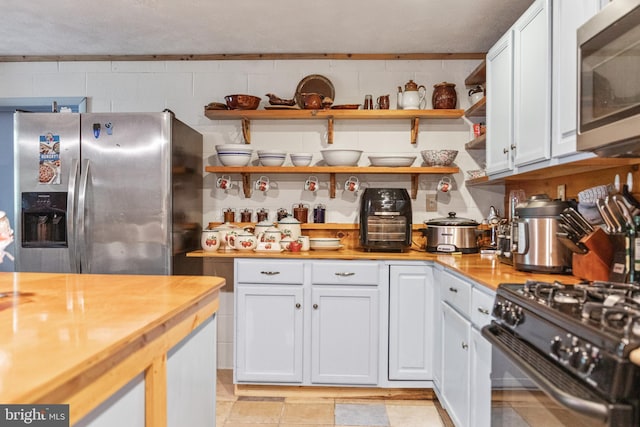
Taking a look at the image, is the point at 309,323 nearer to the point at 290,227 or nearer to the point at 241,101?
the point at 290,227

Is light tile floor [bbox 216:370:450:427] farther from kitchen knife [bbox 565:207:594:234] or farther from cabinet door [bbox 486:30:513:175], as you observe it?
cabinet door [bbox 486:30:513:175]

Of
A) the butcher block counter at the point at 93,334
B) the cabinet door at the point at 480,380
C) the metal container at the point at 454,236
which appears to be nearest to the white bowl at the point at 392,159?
the metal container at the point at 454,236

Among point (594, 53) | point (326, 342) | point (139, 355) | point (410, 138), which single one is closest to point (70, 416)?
point (139, 355)

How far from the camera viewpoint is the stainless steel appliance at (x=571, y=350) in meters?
0.99

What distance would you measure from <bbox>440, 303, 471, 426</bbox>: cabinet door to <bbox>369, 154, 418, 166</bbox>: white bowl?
105 cm

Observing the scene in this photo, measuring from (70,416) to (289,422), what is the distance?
2.05 metres

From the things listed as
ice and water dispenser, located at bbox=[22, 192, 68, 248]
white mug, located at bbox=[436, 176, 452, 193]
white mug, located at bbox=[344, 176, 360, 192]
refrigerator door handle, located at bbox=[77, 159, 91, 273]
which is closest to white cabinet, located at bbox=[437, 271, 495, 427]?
white mug, located at bbox=[436, 176, 452, 193]

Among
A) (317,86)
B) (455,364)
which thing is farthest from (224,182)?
(455,364)

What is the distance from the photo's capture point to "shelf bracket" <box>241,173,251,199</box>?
11.6 ft

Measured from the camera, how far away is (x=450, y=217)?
324 centimetres

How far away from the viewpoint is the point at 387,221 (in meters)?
3.14

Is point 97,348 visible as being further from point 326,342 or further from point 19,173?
Result: point 19,173

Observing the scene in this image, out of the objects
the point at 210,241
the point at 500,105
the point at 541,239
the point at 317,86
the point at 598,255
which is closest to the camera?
the point at 598,255

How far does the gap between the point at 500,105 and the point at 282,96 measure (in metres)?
1.59
